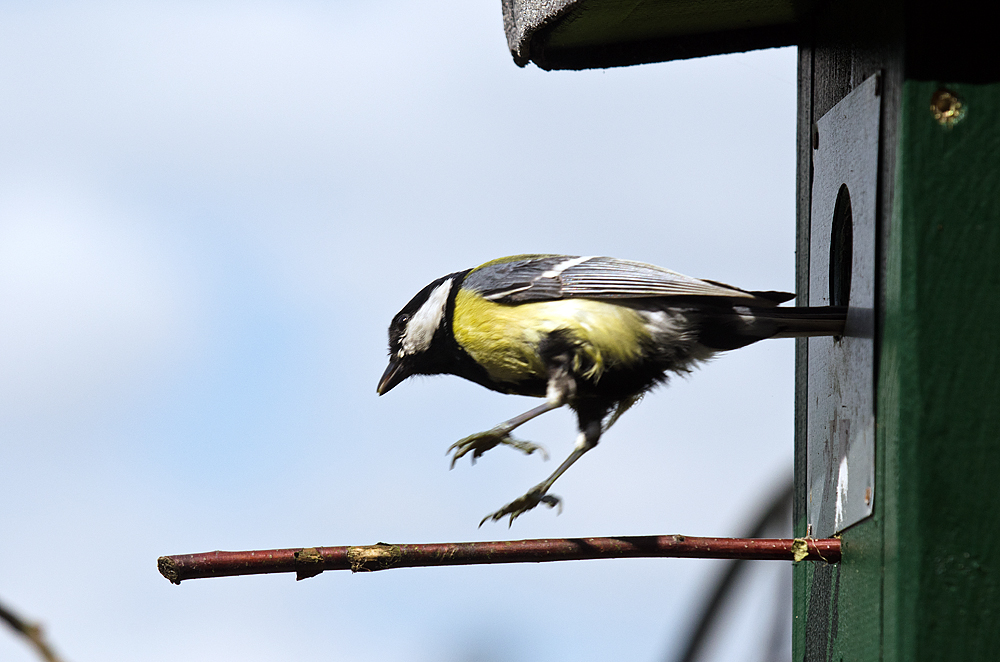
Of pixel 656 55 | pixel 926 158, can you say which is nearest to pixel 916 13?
pixel 926 158

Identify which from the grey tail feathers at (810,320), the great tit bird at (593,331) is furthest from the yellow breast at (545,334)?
the grey tail feathers at (810,320)

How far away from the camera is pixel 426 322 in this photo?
10.1ft

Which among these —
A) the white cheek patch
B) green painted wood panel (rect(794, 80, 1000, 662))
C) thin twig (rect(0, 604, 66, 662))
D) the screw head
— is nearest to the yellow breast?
the white cheek patch

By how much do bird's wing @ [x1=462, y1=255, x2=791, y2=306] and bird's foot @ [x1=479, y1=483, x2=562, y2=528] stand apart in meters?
0.46

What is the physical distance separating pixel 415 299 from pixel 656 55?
0.97m

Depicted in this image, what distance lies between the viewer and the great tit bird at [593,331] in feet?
8.54

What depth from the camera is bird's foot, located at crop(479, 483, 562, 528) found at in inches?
102

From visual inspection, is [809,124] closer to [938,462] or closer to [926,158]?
[926,158]

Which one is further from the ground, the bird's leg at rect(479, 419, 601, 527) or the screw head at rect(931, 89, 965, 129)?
the screw head at rect(931, 89, 965, 129)

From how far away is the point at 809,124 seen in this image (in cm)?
296

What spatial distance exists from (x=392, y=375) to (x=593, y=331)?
747 millimetres

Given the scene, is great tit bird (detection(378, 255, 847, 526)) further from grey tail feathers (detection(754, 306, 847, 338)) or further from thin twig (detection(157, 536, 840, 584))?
thin twig (detection(157, 536, 840, 584))

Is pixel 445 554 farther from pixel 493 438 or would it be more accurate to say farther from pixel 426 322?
pixel 426 322

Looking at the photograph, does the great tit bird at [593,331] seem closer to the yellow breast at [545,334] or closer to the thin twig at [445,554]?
the yellow breast at [545,334]
